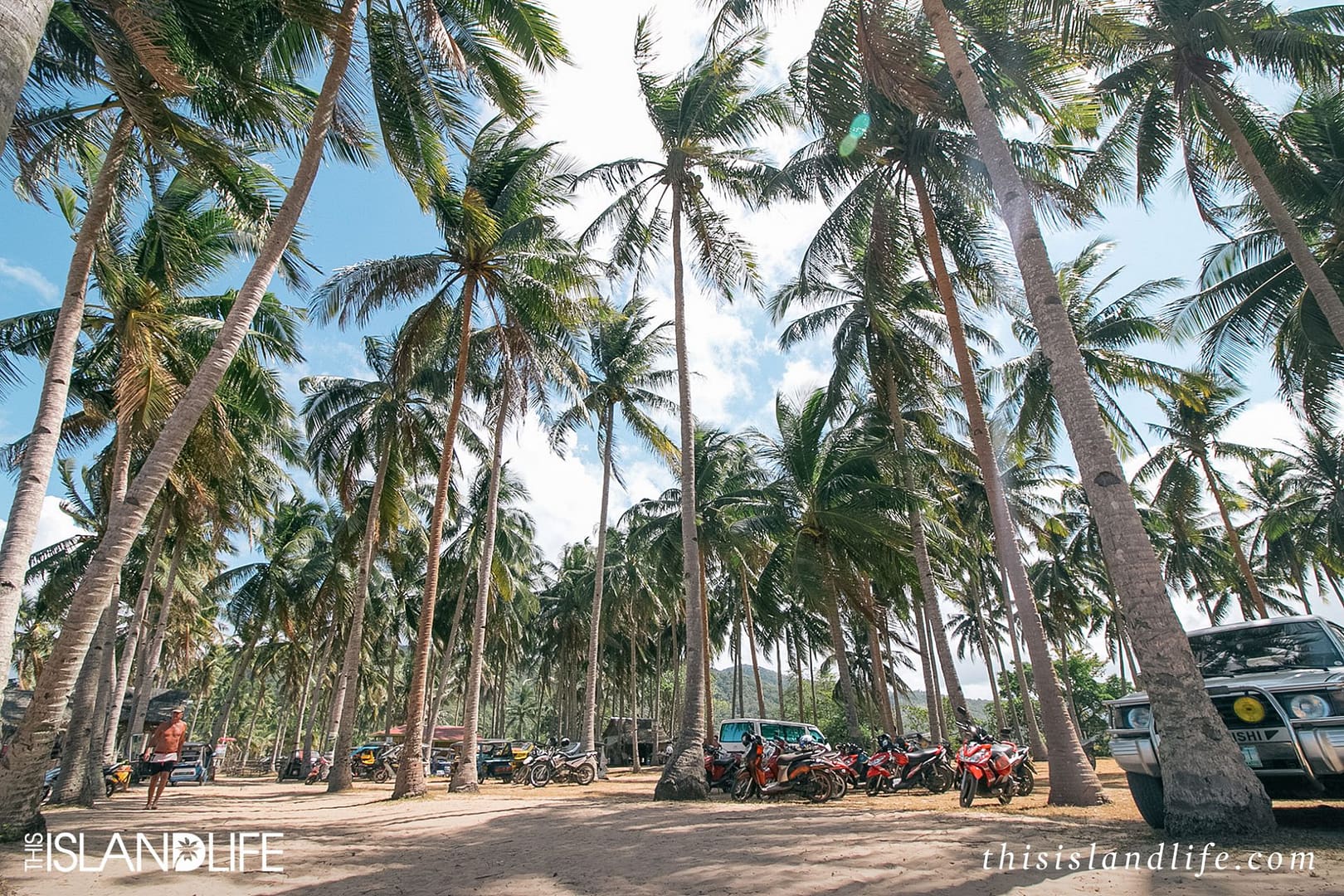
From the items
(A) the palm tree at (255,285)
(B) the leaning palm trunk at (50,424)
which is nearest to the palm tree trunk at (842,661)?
(A) the palm tree at (255,285)

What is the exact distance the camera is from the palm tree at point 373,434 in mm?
18969

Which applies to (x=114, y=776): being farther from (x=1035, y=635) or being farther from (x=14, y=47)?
(x=1035, y=635)

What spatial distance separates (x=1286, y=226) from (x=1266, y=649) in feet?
26.1

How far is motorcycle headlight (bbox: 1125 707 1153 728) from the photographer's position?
6.45m

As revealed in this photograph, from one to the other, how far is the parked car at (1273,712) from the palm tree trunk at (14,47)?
30.8 feet

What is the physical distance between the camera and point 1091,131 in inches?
485

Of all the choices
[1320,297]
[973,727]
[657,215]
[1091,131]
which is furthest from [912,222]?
[973,727]

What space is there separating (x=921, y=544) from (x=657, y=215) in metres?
10.6

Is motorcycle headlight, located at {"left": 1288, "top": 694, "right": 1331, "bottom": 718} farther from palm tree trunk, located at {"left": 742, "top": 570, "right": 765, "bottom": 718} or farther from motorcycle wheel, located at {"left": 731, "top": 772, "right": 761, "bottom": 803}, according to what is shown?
palm tree trunk, located at {"left": 742, "top": 570, "right": 765, "bottom": 718}

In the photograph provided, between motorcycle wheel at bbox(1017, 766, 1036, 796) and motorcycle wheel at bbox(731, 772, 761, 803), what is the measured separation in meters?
4.84

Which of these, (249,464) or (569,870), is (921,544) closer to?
(569,870)

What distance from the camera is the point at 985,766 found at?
10555mm

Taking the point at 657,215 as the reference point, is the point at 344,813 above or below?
below

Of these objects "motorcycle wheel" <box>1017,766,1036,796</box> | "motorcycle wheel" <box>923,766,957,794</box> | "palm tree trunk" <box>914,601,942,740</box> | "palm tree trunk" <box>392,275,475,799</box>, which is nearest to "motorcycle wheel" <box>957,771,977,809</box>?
"motorcycle wheel" <box>1017,766,1036,796</box>
